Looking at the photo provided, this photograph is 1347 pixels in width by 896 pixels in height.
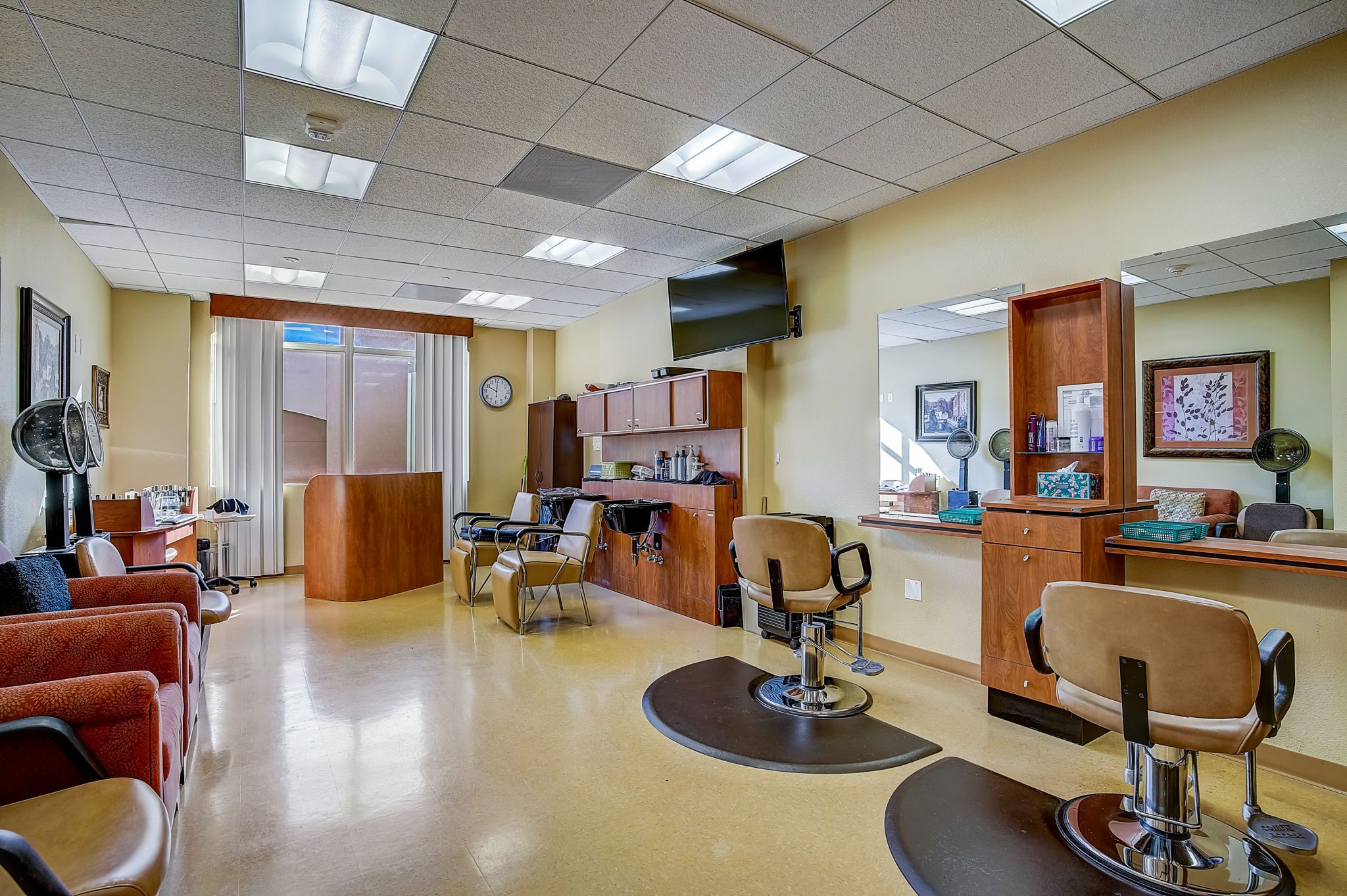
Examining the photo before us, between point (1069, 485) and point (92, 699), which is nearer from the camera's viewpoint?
point (92, 699)

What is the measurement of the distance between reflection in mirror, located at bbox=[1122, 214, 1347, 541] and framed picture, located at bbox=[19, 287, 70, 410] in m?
5.85

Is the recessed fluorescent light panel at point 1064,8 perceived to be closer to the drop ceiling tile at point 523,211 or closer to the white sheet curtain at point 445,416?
the drop ceiling tile at point 523,211

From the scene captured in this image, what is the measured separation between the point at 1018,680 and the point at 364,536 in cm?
528

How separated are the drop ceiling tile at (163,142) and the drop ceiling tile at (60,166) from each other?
0.21 m

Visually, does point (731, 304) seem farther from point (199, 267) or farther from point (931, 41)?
point (199, 267)

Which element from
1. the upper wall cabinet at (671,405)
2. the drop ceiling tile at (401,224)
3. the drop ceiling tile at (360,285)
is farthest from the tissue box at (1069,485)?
the drop ceiling tile at (360,285)

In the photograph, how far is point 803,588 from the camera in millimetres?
3375

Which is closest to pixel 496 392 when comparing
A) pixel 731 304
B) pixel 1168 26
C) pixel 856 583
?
pixel 731 304

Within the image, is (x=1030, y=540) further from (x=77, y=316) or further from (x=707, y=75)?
(x=77, y=316)

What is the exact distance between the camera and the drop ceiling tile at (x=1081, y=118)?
3.03 meters

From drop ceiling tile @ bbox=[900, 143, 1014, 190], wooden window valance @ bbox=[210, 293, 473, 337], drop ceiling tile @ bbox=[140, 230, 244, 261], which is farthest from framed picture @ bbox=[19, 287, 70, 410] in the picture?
drop ceiling tile @ bbox=[900, 143, 1014, 190]

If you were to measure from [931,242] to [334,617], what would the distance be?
517 centimetres

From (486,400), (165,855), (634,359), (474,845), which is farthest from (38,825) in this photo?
(486,400)

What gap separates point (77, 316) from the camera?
5074 millimetres
